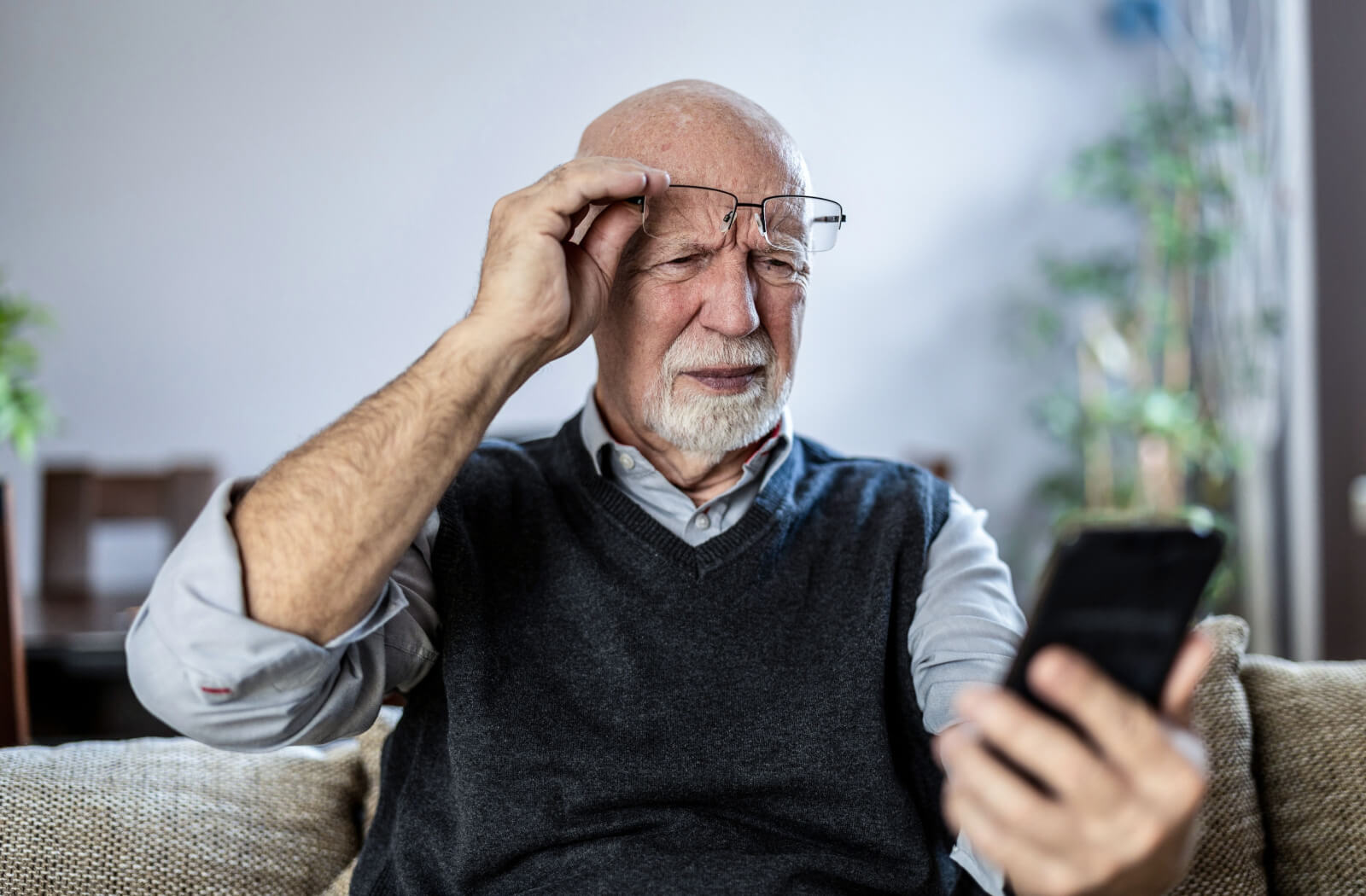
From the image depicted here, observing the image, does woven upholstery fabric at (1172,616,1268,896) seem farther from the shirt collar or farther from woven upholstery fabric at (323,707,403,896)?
woven upholstery fabric at (323,707,403,896)

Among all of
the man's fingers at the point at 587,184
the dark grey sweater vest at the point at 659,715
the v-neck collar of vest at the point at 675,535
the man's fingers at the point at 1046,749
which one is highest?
the man's fingers at the point at 587,184

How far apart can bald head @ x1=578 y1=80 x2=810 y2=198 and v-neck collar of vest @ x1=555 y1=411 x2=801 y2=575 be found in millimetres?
344

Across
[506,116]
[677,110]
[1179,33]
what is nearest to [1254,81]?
[1179,33]

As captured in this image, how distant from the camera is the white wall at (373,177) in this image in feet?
12.0

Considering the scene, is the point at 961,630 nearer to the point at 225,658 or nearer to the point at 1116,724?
the point at 1116,724

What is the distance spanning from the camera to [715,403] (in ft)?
4.32

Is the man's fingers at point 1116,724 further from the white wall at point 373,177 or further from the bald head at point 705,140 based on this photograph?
the white wall at point 373,177

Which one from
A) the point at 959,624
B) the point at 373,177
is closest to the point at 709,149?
the point at 959,624

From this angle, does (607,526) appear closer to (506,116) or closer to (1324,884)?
(1324,884)

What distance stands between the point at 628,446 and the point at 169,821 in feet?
2.17

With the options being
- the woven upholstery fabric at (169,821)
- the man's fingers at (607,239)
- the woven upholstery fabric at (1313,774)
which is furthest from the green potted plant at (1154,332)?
the woven upholstery fabric at (169,821)

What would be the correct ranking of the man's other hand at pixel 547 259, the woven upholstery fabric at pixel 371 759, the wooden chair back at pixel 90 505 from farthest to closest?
the wooden chair back at pixel 90 505, the woven upholstery fabric at pixel 371 759, the man's other hand at pixel 547 259

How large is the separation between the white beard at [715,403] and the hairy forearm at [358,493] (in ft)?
1.09

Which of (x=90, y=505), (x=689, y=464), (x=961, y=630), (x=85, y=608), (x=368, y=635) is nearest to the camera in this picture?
(x=368, y=635)
